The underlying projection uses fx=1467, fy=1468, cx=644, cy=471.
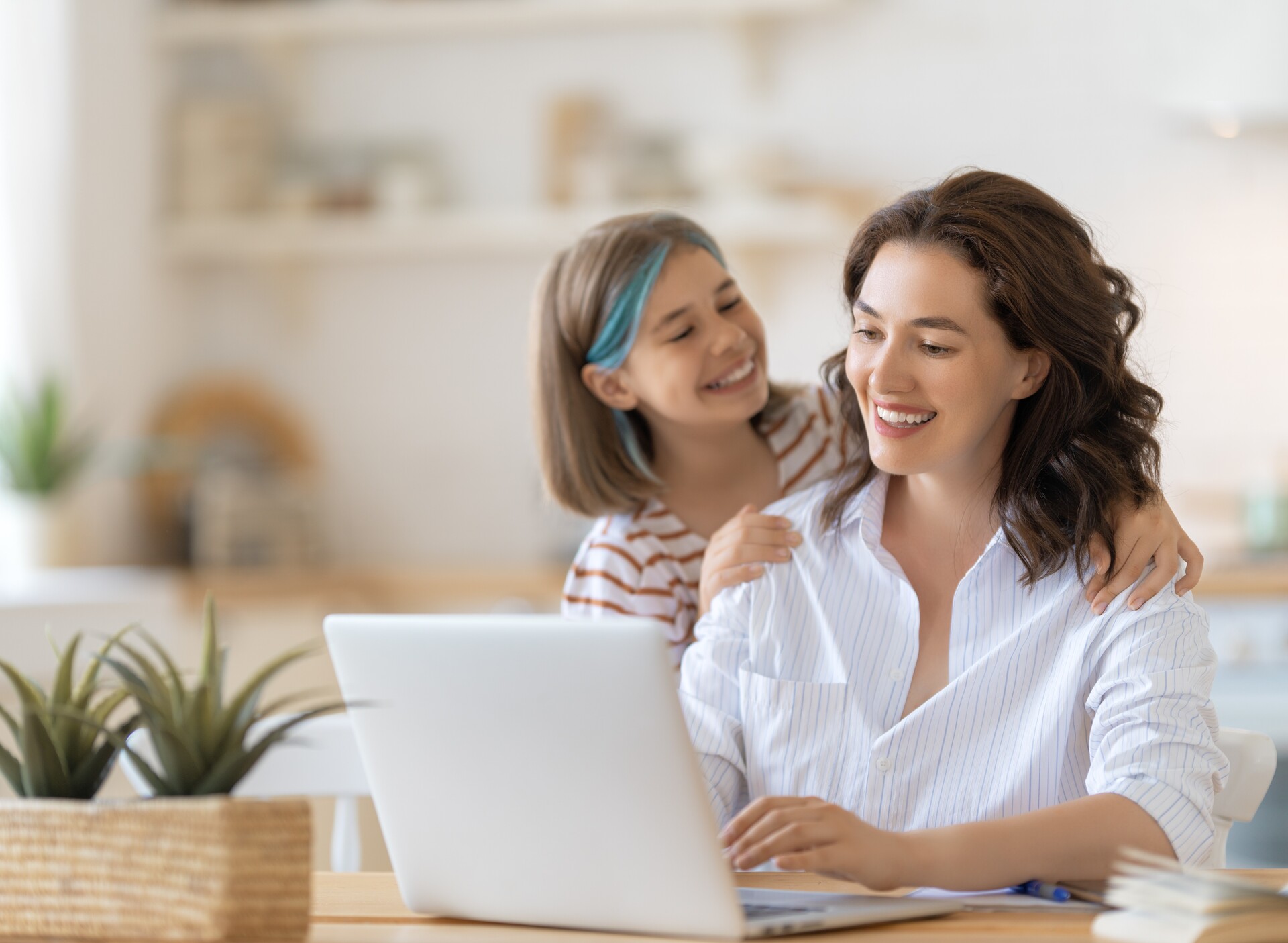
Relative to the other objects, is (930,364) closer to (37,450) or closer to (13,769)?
(13,769)

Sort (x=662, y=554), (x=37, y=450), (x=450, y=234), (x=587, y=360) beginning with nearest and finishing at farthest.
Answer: (x=662, y=554), (x=587, y=360), (x=37, y=450), (x=450, y=234)

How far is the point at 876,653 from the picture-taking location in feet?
4.53

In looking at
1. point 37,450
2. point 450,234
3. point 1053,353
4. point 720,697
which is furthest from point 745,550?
point 450,234

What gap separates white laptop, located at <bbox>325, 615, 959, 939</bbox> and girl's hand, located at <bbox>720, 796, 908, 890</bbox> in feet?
0.09

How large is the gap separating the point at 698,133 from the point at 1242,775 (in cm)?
279

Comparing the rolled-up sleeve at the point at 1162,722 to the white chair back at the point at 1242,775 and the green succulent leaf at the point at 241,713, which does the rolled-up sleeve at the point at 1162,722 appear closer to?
the white chair back at the point at 1242,775

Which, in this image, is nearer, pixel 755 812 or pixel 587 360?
pixel 755 812

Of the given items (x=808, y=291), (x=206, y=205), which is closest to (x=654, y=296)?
(x=808, y=291)

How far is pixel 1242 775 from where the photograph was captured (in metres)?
1.30

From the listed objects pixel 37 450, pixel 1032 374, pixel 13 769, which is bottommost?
pixel 37 450

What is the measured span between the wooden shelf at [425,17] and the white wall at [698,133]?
6cm

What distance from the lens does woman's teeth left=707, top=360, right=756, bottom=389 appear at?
177cm

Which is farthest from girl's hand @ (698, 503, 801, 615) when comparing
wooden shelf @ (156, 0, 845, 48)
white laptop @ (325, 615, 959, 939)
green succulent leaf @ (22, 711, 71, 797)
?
wooden shelf @ (156, 0, 845, 48)

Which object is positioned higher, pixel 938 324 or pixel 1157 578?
pixel 938 324
